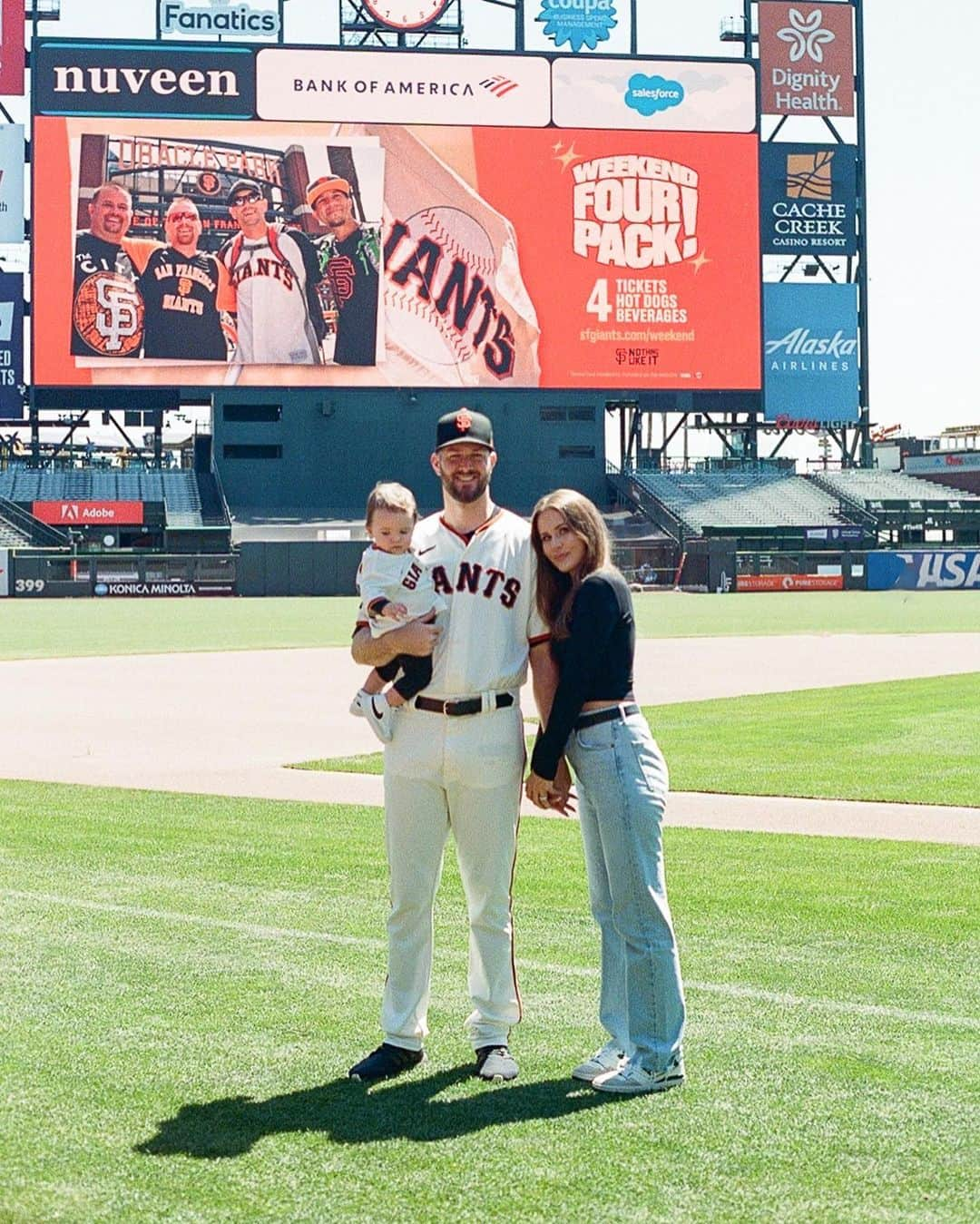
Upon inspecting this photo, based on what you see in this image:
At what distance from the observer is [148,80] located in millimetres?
62938

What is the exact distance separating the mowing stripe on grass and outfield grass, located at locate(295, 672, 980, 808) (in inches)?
199

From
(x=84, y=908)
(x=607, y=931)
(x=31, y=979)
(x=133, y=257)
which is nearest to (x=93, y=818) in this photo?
(x=84, y=908)

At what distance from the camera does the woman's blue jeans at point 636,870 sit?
16.6 ft

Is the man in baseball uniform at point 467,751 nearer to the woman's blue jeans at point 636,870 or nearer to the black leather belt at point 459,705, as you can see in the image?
the black leather belt at point 459,705

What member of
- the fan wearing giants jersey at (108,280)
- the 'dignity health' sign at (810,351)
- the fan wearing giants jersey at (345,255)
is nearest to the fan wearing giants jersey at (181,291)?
the fan wearing giants jersey at (108,280)

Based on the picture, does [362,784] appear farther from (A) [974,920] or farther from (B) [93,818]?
(A) [974,920]

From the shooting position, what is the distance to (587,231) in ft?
207

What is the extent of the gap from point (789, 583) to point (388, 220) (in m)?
19.6

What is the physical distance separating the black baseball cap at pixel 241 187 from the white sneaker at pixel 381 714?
5821 centimetres

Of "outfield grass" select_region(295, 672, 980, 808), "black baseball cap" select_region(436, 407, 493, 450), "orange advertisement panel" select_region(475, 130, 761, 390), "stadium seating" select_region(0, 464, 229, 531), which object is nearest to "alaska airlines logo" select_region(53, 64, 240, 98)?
"orange advertisement panel" select_region(475, 130, 761, 390)

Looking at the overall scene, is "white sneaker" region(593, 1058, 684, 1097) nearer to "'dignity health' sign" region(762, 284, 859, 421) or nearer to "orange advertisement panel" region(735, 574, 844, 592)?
"orange advertisement panel" region(735, 574, 844, 592)

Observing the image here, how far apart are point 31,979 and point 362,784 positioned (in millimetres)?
5861

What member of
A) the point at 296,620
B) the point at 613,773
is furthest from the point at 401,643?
the point at 296,620

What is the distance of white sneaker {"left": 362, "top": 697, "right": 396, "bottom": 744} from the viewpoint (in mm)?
5191
